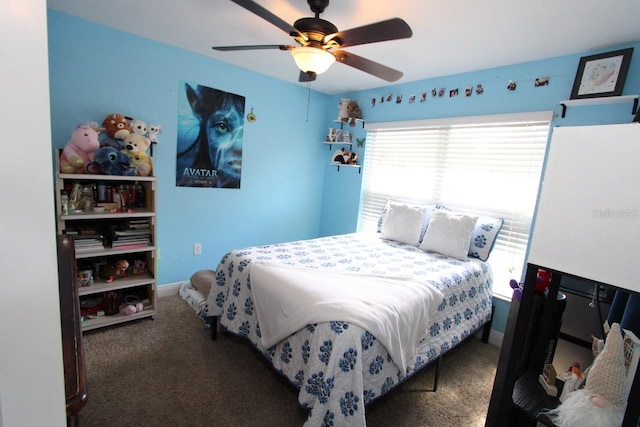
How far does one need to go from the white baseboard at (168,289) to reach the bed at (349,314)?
93 centimetres

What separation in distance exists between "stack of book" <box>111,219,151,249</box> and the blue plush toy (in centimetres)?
41

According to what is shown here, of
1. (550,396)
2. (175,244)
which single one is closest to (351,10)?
(550,396)

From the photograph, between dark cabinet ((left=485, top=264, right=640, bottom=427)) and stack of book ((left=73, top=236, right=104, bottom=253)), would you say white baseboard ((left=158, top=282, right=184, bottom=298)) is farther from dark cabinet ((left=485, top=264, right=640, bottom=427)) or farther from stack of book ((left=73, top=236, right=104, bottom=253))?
dark cabinet ((left=485, top=264, right=640, bottom=427))

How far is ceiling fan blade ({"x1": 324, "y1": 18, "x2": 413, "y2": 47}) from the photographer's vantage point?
52.2 inches

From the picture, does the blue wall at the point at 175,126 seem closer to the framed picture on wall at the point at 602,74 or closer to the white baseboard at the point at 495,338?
the white baseboard at the point at 495,338

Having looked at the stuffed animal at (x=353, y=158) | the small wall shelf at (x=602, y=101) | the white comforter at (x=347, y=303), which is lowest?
the white comforter at (x=347, y=303)

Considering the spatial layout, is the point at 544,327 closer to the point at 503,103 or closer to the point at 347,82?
the point at 503,103

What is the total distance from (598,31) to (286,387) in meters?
2.87

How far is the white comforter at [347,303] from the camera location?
4.78 feet

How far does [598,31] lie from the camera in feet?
6.08

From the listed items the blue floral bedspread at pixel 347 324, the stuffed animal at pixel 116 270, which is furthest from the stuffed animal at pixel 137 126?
the blue floral bedspread at pixel 347 324

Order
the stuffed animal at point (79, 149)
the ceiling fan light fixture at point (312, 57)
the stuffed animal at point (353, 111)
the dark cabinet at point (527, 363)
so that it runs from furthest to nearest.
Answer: the stuffed animal at point (353, 111)
the stuffed animal at point (79, 149)
the ceiling fan light fixture at point (312, 57)
the dark cabinet at point (527, 363)

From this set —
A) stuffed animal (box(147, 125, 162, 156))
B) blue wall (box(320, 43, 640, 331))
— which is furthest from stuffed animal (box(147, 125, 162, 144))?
blue wall (box(320, 43, 640, 331))

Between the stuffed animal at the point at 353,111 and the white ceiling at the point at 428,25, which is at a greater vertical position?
the white ceiling at the point at 428,25
